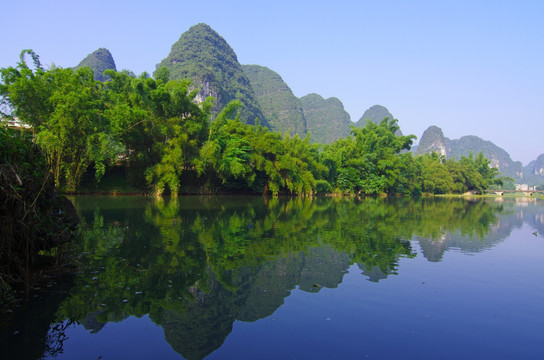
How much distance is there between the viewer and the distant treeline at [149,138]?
88.7 ft

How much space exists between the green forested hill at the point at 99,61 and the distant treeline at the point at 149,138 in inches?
4613

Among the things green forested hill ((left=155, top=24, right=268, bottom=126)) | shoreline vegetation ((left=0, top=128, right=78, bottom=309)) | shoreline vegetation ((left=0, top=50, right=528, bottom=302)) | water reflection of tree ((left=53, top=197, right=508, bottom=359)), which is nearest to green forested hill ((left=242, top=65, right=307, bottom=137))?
green forested hill ((left=155, top=24, right=268, bottom=126))

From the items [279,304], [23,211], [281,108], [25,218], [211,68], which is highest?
[211,68]

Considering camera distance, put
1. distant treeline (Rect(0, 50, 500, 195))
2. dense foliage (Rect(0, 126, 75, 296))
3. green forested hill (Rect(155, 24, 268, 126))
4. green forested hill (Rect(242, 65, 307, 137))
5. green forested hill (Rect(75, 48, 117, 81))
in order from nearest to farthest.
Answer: dense foliage (Rect(0, 126, 75, 296)) → distant treeline (Rect(0, 50, 500, 195)) → green forested hill (Rect(155, 24, 268, 126)) → green forested hill (Rect(75, 48, 117, 81)) → green forested hill (Rect(242, 65, 307, 137))

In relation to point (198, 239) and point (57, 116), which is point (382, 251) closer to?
point (198, 239)

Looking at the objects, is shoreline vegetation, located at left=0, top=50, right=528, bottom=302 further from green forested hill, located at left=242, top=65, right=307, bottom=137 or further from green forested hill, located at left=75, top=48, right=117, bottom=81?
Result: green forested hill, located at left=75, top=48, right=117, bottom=81

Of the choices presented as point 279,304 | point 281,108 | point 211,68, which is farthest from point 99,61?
point 279,304

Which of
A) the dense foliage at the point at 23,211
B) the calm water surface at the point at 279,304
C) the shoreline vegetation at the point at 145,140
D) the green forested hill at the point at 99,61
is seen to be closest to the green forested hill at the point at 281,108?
the green forested hill at the point at 99,61

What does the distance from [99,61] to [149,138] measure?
12914cm

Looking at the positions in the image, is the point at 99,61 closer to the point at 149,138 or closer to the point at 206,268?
the point at 149,138

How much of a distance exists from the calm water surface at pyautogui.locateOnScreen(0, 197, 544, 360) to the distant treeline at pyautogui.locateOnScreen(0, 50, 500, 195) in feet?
53.8

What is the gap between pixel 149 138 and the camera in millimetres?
32625

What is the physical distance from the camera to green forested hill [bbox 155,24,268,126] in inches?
4700

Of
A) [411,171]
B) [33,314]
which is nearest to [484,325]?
[33,314]
